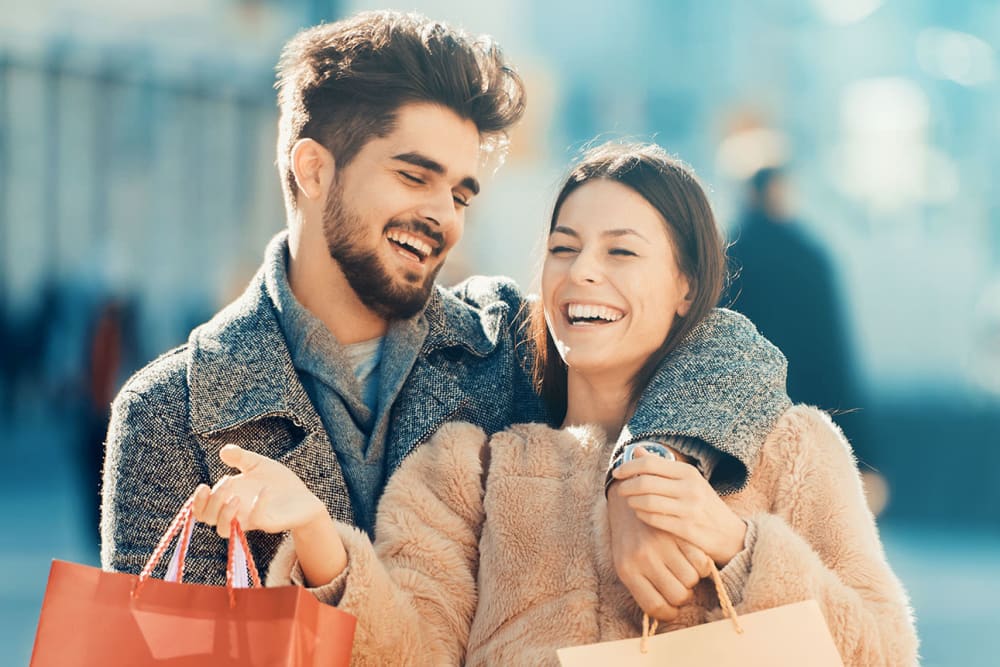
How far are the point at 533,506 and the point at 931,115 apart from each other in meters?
8.18

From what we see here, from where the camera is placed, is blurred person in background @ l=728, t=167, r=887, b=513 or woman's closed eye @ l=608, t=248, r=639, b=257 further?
blurred person in background @ l=728, t=167, r=887, b=513

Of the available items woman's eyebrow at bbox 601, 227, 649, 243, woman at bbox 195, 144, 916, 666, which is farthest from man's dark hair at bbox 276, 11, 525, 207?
woman's eyebrow at bbox 601, 227, 649, 243

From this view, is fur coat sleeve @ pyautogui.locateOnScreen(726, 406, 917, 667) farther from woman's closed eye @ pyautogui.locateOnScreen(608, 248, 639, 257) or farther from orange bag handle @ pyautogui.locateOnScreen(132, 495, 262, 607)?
orange bag handle @ pyautogui.locateOnScreen(132, 495, 262, 607)

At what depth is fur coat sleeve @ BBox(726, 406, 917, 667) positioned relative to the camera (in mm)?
2029

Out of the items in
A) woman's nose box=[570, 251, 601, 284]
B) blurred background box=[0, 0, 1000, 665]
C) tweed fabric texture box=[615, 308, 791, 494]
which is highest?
blurred background box=[0, 0, 1000, 665]

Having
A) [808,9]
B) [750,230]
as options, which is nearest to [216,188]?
[808,9]

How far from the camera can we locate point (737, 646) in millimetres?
1957

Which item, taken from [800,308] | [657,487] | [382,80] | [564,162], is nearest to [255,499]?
[657,487]

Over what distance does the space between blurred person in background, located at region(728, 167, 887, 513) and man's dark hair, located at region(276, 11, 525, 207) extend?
1284 millimetres

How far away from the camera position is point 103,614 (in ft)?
6.25

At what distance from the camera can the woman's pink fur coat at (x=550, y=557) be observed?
6.79ft

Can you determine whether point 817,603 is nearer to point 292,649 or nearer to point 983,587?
A: point 292,649

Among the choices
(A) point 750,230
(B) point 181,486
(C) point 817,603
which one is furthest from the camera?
(A) point 750,230

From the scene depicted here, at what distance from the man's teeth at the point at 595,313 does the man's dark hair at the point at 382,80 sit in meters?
0.71
